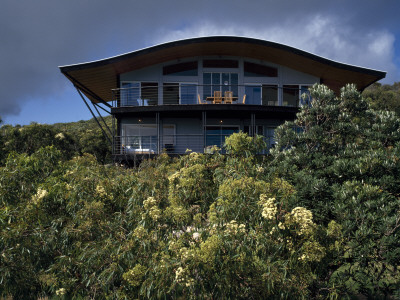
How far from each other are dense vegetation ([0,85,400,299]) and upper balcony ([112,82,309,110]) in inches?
498

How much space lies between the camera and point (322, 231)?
397 cm

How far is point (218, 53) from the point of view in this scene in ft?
64.0

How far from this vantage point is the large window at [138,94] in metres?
18.8

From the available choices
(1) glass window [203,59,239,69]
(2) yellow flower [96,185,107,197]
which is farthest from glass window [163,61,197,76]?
(2) yellow flower [96,185,107,197]

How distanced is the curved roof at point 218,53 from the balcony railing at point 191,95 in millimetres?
1453

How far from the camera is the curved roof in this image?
1773 cm

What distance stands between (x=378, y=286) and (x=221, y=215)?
315 cm

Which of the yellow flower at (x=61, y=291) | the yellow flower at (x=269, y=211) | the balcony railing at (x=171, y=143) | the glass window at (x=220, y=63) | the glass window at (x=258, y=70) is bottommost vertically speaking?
the yellow flower at (x=61, y=291)

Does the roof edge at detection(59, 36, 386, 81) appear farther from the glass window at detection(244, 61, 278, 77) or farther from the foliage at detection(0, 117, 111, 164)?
the foliage at detection(0, 117, 111, 164)

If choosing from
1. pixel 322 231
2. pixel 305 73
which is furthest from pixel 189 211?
pixel 305 73

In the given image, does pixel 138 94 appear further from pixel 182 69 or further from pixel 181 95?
pixel 182 69

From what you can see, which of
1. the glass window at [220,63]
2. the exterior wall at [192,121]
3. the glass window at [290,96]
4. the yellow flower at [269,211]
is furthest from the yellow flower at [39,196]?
the glass window at [290,96]

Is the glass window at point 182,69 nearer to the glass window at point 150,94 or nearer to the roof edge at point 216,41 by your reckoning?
the glass window at point 150,94

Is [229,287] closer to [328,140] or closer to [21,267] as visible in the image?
[21,267]
